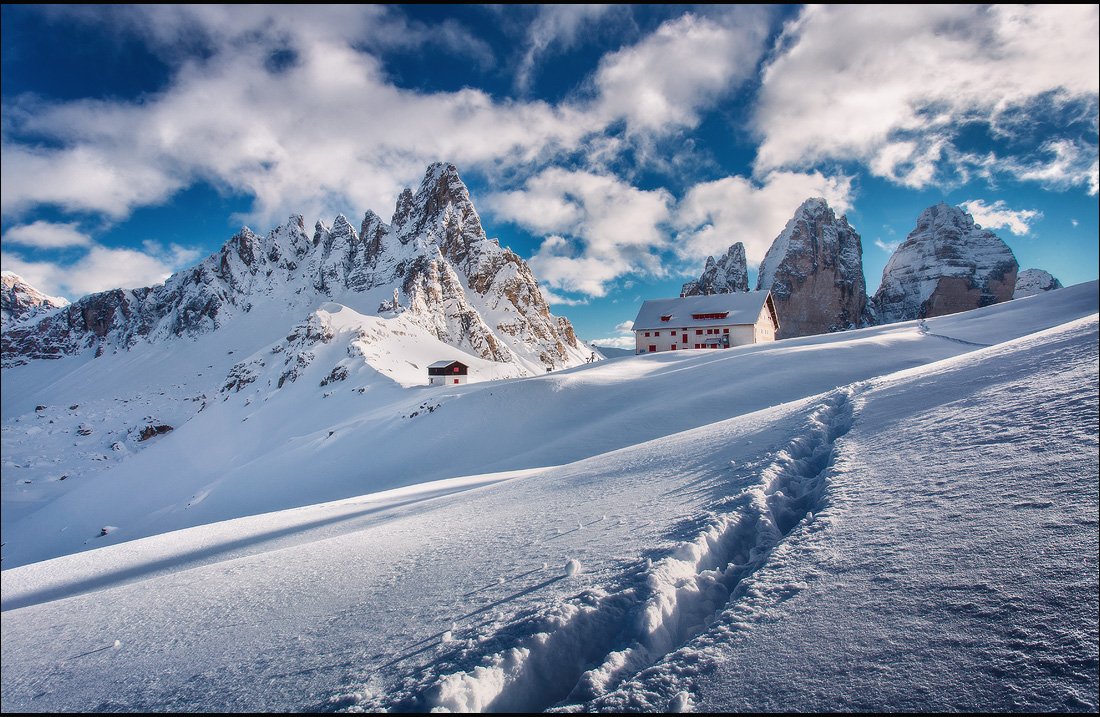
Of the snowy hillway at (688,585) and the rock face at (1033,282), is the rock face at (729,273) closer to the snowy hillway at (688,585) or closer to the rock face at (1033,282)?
the rock face at (1033,282)

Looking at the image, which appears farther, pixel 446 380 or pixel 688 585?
pixel 446 380

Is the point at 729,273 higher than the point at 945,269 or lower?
higher

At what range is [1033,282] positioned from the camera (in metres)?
98.5

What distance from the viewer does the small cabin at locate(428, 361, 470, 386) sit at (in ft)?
143

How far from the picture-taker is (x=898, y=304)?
98.4 meters

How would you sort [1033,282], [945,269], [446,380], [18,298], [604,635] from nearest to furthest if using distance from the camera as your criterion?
1. [604,635]
2. [446,380]
3. [945,269]
4. [1033,282]
5. [18,298]

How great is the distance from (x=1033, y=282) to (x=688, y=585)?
143 meters

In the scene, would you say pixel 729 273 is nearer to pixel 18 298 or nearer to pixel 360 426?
pixel 360 426

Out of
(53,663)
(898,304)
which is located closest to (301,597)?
(53,663)

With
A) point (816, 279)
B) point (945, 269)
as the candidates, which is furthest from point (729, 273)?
point (945, 269)

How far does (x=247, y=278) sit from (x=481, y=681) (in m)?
119

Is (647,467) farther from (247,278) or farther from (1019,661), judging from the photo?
(247,278)

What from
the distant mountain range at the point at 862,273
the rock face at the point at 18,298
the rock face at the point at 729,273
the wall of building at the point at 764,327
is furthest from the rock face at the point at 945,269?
the rock face at the point at 18,298


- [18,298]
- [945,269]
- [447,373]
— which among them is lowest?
[447,373]
